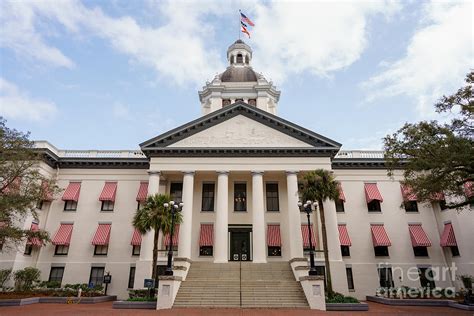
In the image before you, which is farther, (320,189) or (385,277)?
(385,277)

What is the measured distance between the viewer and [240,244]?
26797 mm

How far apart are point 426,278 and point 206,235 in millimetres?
19053

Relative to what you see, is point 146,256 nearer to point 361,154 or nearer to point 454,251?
point 361,154

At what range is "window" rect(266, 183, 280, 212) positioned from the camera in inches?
1101

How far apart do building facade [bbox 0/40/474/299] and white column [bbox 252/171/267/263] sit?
8cm

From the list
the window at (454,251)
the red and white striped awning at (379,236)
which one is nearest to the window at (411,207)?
the red and white striped awning at (379,236)

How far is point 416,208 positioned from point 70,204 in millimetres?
31966

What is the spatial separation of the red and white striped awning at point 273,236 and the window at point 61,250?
17691 millimetres

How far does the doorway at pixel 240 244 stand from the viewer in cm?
2647

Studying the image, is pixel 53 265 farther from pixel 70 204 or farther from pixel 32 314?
pixel 32 314

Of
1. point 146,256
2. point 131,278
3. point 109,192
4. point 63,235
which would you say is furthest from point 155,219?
point 63,235

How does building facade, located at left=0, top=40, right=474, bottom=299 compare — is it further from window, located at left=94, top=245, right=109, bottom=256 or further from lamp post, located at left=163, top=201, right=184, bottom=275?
lamp post, located at left=163, top=201, right=184, bottom=275

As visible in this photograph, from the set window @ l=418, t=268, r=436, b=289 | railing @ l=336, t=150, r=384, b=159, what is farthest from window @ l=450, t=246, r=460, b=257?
railing @ l=336, t=150, r=384, b=159

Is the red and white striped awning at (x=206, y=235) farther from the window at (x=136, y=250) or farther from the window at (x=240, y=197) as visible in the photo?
the window at (x=136, y=250)
